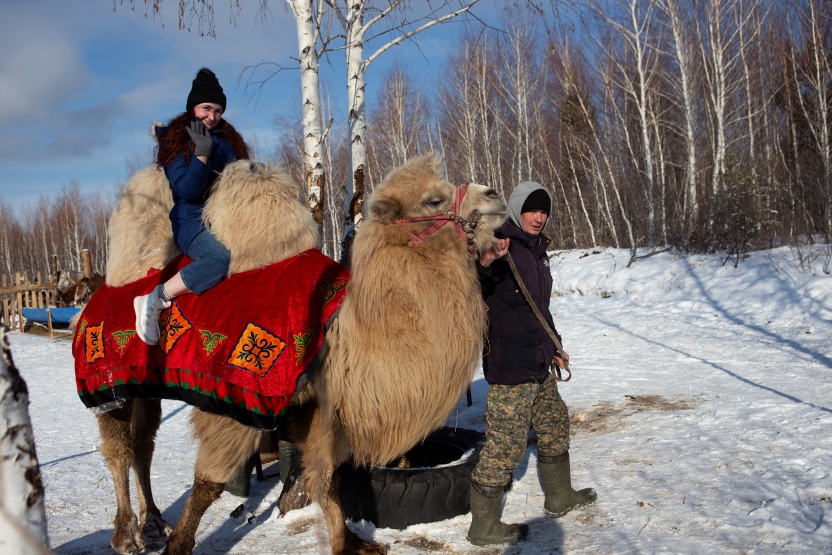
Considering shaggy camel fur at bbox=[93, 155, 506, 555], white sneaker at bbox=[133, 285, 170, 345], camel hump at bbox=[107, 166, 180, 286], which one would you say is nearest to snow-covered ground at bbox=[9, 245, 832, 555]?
shaggy camel fur at bbox=[93, 155, 506, 555]

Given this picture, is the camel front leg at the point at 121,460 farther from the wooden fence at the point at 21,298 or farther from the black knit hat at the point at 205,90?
the wooden fence at the point at 21,298

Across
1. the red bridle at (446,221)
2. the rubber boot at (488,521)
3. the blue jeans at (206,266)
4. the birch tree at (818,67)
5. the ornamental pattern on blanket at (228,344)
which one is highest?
the birch tree at (818,67)

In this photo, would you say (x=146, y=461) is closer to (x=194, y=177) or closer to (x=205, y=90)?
(x=194, y=177)

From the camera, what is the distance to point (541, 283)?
357cm

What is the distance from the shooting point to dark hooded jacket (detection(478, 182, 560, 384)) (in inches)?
132

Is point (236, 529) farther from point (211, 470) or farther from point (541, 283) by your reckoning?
point (541, 283)

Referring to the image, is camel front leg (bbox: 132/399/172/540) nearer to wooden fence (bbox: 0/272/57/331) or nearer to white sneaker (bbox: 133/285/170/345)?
white sneaker (bbox: 133/285/170/345)

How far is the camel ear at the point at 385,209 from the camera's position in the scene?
3157 millimetres

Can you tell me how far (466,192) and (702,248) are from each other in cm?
1432

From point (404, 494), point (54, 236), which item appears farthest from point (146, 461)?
point (54, 236)

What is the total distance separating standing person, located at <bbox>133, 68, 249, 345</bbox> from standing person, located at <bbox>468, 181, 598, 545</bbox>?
1569 mm

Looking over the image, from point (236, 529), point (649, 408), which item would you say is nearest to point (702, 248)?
point (649, 408)

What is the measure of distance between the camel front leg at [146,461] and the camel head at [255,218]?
141 centimetres

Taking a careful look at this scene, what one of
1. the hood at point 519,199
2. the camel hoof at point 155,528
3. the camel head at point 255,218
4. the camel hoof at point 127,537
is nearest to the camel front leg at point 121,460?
the camel hoof at point 127,537
